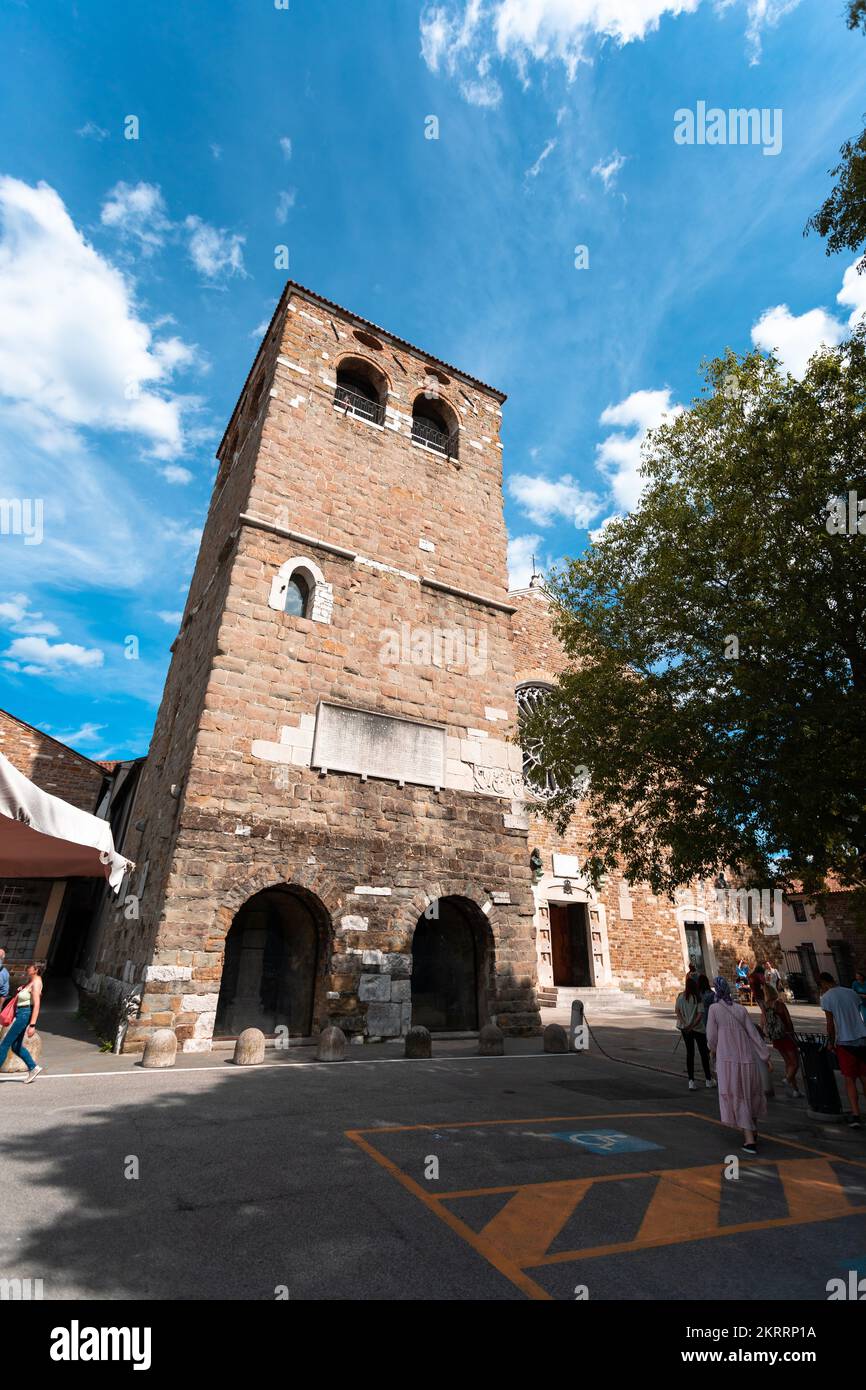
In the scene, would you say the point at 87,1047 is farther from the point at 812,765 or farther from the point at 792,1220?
the point at 812,765

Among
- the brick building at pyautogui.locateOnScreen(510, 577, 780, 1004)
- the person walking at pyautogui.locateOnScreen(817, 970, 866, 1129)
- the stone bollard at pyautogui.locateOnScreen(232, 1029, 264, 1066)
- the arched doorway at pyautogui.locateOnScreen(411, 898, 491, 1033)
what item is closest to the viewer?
the person walking at pyautogui.locateOnScreen(817, 970, 866, 1129)

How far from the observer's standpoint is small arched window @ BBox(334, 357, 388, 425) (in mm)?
14195

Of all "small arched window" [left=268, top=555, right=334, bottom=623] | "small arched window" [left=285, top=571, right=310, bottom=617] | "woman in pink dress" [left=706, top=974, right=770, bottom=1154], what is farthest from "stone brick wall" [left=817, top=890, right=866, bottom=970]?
"small arched window" [left=285, top=571, right=310, bottom=617]

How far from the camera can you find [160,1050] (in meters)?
7.59

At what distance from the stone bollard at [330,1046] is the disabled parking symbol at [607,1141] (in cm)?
392

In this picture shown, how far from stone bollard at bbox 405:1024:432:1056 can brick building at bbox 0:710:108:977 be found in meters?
11.2

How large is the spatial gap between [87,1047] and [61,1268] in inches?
283

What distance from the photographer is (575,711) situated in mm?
10820

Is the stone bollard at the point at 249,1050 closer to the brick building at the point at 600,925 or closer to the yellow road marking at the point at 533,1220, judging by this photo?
the yellow road marking at the point at 533,1220

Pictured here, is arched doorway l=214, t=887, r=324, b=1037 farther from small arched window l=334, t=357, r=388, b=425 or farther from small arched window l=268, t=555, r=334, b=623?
small arched window l=334, t=357, r=388, b=425

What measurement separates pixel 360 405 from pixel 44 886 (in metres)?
14.2

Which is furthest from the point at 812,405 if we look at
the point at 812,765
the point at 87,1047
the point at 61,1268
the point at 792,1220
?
the point at 87,1047

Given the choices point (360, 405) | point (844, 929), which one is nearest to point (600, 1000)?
point (360, 405)

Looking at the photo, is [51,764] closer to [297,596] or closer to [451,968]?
[297,596]
